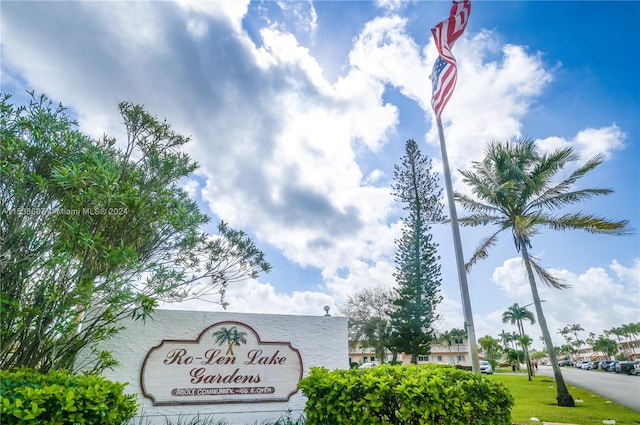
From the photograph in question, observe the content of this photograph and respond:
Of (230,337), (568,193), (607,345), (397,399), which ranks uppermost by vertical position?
(568,193)

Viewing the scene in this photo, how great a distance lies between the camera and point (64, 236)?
3.92m

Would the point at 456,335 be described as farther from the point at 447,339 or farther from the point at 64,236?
the point at 64,236

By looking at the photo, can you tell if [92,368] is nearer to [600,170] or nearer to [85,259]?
[85,259]

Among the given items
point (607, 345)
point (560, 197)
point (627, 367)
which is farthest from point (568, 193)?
point (607, 345)

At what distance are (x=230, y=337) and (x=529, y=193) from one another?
33.6 feet

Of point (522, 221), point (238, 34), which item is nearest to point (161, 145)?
point (238, 34)

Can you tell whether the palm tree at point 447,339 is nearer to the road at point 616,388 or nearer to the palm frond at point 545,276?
the road at point 616,388

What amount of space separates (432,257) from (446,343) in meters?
33.1

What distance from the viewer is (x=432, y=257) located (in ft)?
62.9

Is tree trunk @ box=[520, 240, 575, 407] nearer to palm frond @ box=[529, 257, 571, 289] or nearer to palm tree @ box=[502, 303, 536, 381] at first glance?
palm frond @ box=[529, 257, 571, 289]

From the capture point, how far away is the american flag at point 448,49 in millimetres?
7059

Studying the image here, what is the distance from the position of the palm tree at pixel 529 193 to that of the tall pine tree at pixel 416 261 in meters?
7.09

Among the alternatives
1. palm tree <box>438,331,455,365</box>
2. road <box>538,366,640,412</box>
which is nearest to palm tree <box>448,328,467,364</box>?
palm tree <box>438,331,455,365</box>

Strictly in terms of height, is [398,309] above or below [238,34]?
below
